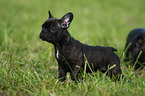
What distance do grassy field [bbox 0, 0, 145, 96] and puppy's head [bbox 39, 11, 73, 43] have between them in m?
0.66

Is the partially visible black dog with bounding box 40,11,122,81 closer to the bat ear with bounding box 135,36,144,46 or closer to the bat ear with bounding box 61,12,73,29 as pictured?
the bat ear with bounding box 61,12,73,29

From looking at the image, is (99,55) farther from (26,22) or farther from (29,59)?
(26,22)

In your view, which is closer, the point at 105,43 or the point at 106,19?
the point at 105,43

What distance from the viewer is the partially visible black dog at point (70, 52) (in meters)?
3.06

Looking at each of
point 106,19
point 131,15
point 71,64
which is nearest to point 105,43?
point 71,64

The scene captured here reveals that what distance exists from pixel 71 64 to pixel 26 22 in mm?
4821

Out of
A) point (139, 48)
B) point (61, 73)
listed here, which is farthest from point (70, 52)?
point (139, 48)

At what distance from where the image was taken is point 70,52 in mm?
3230

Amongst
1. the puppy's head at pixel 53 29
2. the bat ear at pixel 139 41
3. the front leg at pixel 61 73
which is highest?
the puppy's head at pixel 53 29

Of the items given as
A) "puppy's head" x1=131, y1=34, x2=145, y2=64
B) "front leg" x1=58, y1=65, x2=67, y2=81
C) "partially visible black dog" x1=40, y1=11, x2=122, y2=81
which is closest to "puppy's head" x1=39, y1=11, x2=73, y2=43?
"partially visible black dog" x1=40, y1=11, x2=122, y2=81

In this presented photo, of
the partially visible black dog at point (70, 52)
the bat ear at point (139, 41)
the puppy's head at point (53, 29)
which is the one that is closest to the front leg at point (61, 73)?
the partially visible black dog at point (70, 52)

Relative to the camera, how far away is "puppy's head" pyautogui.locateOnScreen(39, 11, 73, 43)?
302 centimetres

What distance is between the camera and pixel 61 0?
38.4 feet

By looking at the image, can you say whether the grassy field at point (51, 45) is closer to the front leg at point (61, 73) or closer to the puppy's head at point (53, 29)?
the front leg at point (61, 73)
